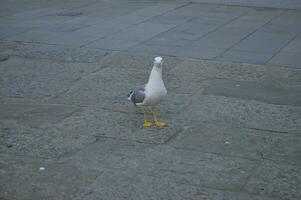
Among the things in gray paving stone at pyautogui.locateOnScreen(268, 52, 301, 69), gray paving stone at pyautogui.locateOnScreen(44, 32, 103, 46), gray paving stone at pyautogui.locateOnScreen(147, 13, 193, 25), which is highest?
gray paving stone at pyautogui.locateOnScreen(44, 32, 103, 46)

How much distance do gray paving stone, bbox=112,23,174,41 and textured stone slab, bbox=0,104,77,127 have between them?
454 centimetres

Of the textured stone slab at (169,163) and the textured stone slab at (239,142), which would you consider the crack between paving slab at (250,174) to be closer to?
the textured stone slab at (169,163)

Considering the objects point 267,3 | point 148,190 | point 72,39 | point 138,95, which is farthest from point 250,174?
point 267,3

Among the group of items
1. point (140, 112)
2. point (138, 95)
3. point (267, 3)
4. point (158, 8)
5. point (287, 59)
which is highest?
point (138, 95)

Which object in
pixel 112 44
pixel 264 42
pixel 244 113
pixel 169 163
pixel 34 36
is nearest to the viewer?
pixel 169 163

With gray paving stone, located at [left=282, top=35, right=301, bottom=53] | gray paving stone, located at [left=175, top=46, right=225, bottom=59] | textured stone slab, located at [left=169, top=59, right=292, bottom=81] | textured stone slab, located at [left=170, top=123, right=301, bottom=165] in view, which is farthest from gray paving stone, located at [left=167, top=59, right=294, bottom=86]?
textured stone slab, located at [left=170, top=123, right=301, bottom=165]

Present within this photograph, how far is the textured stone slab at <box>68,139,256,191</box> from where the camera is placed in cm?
668

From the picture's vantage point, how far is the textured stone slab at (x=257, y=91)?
30.8 ft

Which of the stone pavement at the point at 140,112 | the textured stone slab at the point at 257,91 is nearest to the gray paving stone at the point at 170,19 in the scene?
the stone pavement at the point at 140,112

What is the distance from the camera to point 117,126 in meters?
8.29

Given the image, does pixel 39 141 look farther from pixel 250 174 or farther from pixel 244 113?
pixel 244 113

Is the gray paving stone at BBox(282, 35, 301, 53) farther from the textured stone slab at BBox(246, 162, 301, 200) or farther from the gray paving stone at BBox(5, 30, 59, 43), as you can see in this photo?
the textured stone slab at BBox(246, 162, 301, 200)

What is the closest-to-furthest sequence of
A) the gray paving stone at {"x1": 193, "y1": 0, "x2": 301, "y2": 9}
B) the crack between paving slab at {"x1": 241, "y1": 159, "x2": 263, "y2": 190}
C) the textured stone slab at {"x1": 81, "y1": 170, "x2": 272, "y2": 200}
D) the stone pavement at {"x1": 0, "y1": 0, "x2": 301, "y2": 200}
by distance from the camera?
the textured stone slab at {"x1": 81, "y1": 170, "x2": 272, "y2": 200}, the crack between paving slab at {"x1": 241, "y1": 159, "x2": 263, "y2": 190}, the stone pavement at {"x1": 0, "y1": 0, "x2": 301, "y2": 200}, the gray paving stone at {"x1": 193, "y1": 0, "x2": 301, "y2": 9}

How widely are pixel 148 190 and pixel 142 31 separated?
792cm
